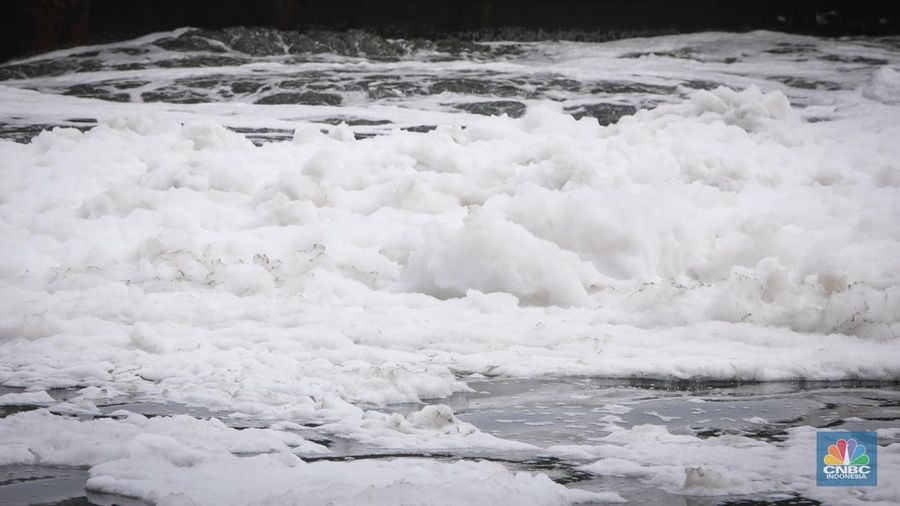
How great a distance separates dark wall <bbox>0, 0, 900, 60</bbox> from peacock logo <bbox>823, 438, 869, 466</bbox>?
18.3m

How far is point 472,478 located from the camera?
8.96ft

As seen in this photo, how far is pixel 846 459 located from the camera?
2.93 metres

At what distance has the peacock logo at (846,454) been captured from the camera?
290 cm

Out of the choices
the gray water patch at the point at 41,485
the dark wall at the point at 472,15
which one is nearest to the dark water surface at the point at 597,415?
the gray water patch at the point at 41,485

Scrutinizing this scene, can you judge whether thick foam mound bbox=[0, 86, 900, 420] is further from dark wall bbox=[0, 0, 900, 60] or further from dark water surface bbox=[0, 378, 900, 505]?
dark wall bbox=[0, 0, 900, 60]

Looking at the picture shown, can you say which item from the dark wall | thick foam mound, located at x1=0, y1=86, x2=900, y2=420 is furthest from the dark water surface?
the dark wall

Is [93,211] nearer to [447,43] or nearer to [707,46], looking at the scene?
[447,43]

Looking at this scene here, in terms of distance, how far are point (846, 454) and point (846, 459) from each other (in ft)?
0.13

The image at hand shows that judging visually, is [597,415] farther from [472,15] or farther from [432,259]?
[472,15]

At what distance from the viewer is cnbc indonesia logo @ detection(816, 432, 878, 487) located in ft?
9.08

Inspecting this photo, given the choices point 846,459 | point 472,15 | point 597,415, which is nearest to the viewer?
point 846,459

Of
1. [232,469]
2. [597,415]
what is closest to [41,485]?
[232,469]

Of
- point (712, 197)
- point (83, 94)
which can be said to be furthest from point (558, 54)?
point (712, 197)

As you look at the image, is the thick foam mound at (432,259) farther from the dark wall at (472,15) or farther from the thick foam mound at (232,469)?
the dark wall at (472,15)
